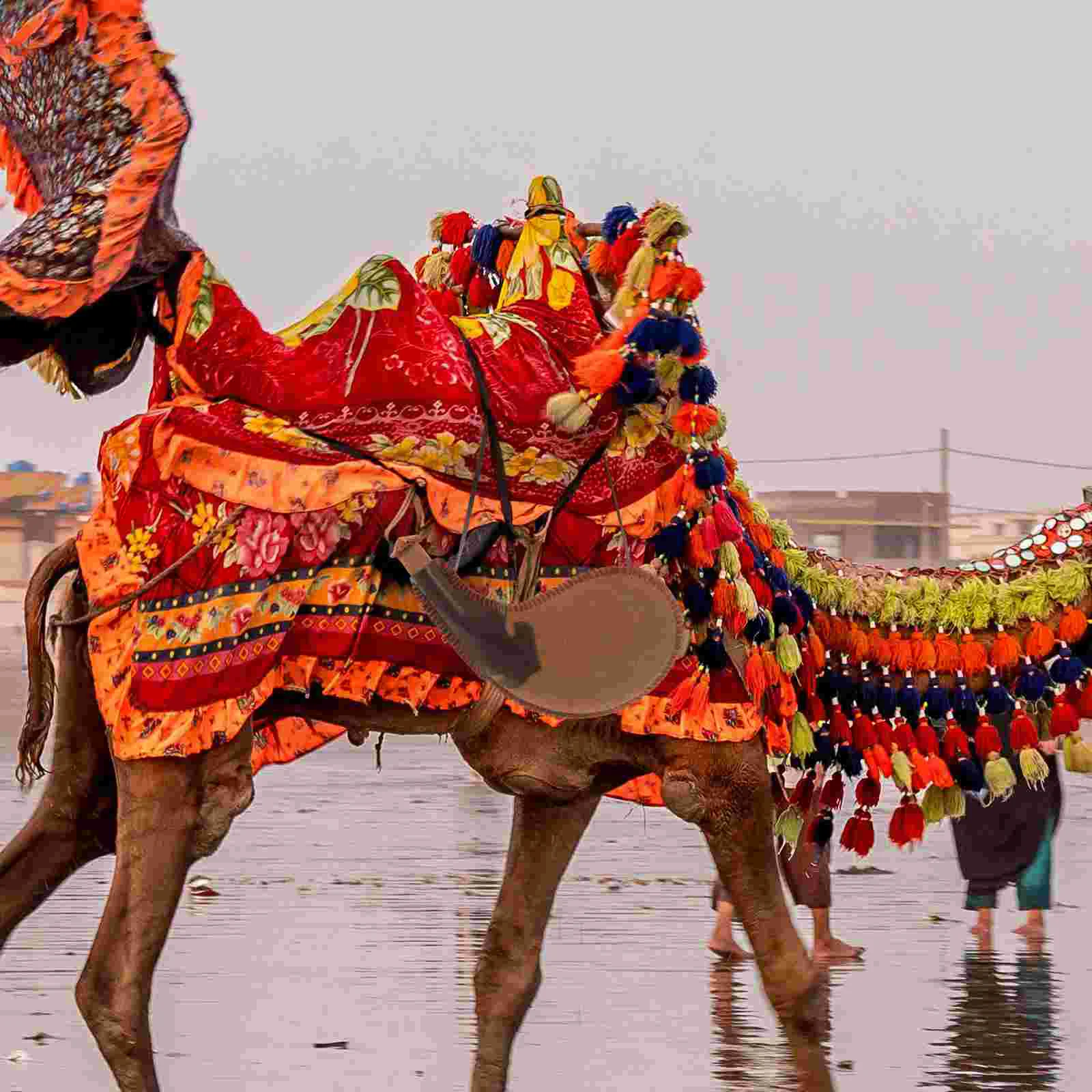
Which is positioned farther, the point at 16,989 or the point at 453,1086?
the point at 16,989

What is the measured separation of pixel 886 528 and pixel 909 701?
3256 cm

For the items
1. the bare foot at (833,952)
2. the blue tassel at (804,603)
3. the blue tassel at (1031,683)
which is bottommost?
the bare foot at (833,952)

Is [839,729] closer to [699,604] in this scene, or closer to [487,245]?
[699,604]

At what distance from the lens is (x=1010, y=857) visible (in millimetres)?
10391

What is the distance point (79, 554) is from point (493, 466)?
101 centimetres

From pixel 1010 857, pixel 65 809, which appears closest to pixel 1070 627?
pixel 65 809

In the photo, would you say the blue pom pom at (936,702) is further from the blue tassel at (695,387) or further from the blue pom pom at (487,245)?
the blue pom pom at (487,245)

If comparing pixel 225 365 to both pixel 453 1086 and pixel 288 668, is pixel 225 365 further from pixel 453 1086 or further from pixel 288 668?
pixel 453 1086

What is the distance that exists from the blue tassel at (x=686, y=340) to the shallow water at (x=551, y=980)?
77.6 inches

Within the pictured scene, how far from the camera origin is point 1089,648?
7125 millimetres

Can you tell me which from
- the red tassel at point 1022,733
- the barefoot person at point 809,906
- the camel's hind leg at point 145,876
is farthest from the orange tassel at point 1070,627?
the barefoot person at point 809,906

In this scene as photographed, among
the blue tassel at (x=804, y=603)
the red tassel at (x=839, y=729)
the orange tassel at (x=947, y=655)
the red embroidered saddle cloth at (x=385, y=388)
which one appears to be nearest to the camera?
the red embroidered saddle cloth at (x=385, y=388)

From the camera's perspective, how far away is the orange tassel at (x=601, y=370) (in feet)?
21.0


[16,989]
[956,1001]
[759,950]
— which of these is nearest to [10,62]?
[759,950]
